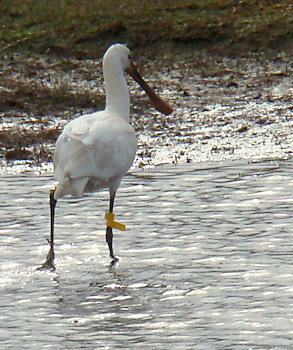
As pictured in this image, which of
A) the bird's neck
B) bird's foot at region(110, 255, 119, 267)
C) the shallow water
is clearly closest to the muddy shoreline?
the shallow water

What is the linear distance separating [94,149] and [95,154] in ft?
0.12

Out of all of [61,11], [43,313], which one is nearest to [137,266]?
[43,313]

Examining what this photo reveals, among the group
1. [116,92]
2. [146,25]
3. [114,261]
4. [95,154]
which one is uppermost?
[146,25]

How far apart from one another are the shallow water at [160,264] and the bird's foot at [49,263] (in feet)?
0.24

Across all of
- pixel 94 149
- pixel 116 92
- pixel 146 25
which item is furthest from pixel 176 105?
pixel 94 149

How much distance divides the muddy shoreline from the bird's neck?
7.63ft

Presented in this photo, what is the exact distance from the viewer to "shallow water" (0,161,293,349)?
→ 6.91 m

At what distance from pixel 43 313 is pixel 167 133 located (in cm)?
614

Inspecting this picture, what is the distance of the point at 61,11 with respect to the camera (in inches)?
741

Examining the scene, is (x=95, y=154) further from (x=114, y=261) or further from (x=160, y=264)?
(x=160, y=264)

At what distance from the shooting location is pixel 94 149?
28.6ft

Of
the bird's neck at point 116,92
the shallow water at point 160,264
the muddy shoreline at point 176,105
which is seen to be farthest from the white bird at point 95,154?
the muddy shoreline at point 176,105

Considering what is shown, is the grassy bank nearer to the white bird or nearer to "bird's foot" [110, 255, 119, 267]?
the white bird

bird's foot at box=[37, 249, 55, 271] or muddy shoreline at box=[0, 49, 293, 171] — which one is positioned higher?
muddy shoreline at box=[0, 49, 293, 171]
